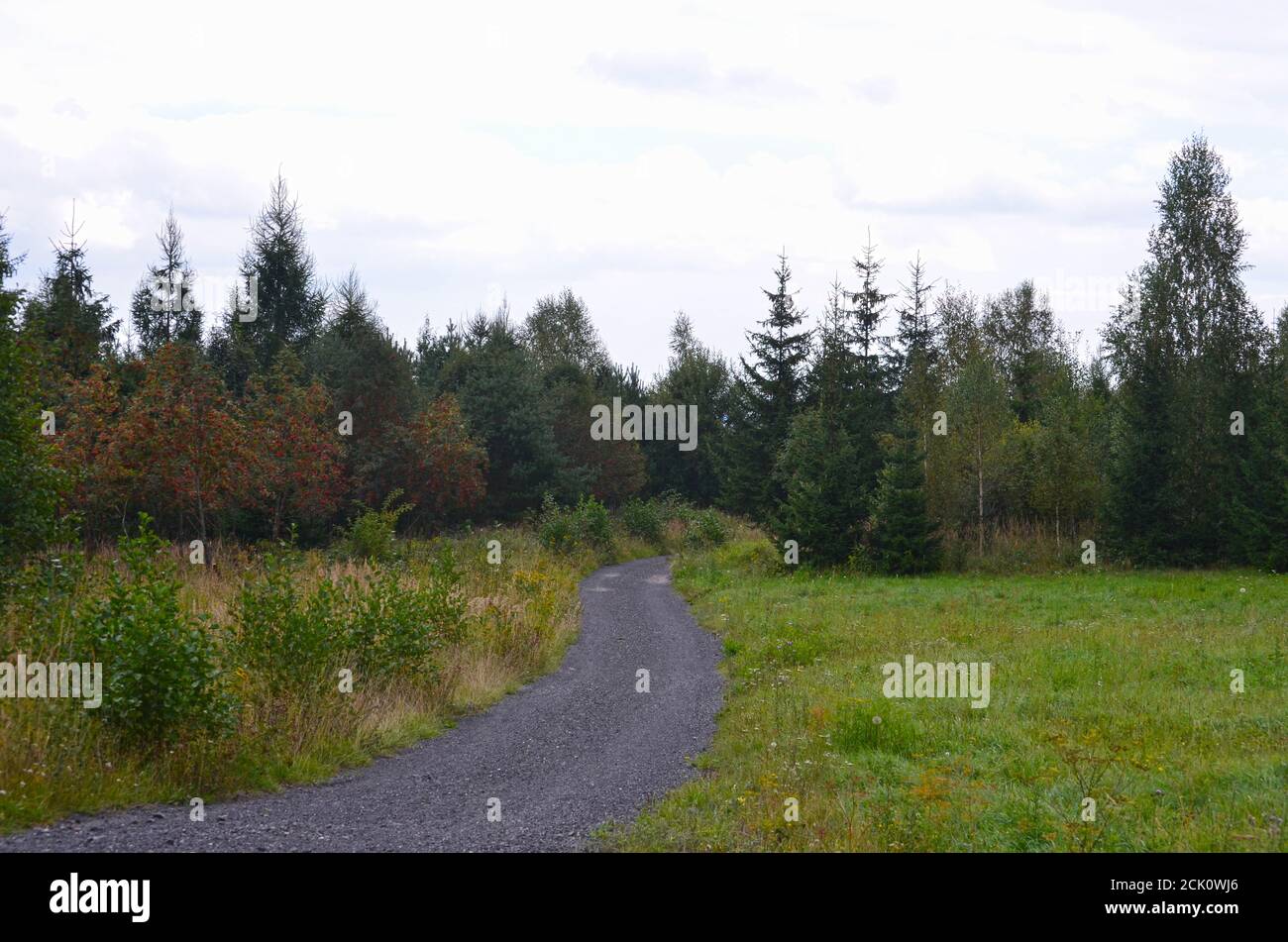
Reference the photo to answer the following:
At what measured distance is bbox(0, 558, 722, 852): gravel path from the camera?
7117mm

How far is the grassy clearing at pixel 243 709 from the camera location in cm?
775

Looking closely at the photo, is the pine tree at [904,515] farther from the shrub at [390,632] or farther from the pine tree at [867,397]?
the shrub at [390,632]

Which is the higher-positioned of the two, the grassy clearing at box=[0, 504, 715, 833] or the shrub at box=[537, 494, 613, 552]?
the shrub at box=[537, 494, 613, 552]

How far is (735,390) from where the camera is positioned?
45.5m

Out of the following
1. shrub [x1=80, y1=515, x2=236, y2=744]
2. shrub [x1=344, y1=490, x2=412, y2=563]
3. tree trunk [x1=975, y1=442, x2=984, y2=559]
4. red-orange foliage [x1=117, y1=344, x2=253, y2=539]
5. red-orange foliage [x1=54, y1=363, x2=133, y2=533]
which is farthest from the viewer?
tree trunk [x1=975, y1=442, x2=984, y2=559]

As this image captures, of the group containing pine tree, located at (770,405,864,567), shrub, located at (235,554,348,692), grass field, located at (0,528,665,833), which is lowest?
grass field, located at (0,528,665,833)

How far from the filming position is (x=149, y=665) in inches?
328

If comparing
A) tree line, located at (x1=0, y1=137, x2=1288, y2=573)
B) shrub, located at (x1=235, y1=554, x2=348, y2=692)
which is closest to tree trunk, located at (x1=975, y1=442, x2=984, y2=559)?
tree line, located at (x1=0, y1=137, x2=1288, y2=573)

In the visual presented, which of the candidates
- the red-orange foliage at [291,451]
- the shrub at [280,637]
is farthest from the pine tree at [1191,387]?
the shrub at [280,637]

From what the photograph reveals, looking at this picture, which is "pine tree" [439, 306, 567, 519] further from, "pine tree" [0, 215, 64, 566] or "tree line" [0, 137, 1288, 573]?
"pine tree" [0, 215, 64, 566]

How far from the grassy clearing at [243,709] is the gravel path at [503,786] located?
29cm

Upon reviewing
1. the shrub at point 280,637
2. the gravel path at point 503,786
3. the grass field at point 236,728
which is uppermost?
the shrub at point 280,637

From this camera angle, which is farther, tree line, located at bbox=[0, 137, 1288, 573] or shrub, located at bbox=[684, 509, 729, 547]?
shrub, located at bbox=[684, 509, 729, 547]

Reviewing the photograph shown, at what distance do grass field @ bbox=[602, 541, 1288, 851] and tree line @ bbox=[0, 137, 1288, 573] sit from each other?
11828mm
